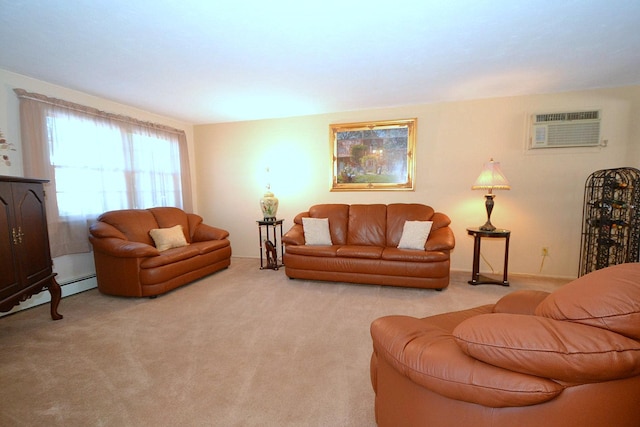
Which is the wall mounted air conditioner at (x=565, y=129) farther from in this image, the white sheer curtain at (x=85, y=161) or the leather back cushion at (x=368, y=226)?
the white sheer curtain at (x=85, y=161)

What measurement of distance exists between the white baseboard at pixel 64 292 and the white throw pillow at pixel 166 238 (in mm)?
888

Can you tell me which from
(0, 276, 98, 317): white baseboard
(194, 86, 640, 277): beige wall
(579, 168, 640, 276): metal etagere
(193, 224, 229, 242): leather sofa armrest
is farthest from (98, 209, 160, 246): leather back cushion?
(579, 168, 640, 276): metal etagere

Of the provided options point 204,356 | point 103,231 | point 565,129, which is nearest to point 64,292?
point 103,231

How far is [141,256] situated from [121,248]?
236 mm

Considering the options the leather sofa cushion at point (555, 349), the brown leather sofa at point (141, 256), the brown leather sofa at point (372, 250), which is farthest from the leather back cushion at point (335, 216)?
the leather sofa cushion at point (555, 349)

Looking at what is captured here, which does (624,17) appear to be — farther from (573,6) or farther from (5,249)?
(5,249)

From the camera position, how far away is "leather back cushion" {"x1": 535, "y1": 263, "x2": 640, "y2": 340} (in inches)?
30.4

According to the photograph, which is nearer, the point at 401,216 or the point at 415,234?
the point at 415,234

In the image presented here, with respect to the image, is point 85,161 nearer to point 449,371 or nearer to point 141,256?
point 141,256

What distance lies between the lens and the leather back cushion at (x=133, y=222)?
345cm

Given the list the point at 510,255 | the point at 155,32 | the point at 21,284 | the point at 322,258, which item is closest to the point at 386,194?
the point at 322,258

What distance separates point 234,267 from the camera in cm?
439

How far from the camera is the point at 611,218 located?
3.06 m

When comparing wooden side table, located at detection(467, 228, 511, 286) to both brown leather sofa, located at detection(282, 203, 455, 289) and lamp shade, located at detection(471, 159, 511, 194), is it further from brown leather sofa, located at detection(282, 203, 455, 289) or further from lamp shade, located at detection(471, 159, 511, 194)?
lamp shade, located at detection(471, 159, 511, 194)
